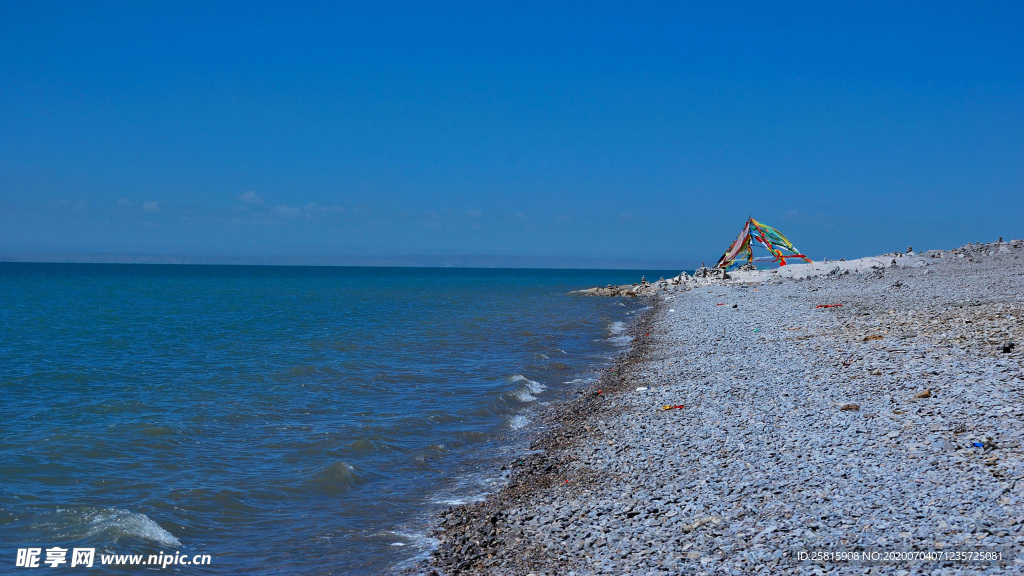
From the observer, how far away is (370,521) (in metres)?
7.81

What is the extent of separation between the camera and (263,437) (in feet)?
36.9

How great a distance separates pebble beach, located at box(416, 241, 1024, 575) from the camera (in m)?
5.17

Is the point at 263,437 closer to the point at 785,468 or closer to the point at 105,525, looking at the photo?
the point at 105,525

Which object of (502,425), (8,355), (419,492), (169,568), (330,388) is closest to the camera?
(169,568)

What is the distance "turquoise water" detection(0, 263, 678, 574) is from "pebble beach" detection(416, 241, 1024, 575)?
1.12 metres

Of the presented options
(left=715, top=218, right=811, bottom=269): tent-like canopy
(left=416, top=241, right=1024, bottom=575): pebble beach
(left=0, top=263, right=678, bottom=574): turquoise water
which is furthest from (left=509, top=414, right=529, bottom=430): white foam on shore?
(left=715, top=218, right=811, bottom=269): tent-like canopy

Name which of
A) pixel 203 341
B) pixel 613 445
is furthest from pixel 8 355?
pixel 613 445

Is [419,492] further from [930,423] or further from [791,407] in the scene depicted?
[930,423]

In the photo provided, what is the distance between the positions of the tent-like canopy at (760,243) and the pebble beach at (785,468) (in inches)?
1449

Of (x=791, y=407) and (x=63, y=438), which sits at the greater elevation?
(x=791, y=407)

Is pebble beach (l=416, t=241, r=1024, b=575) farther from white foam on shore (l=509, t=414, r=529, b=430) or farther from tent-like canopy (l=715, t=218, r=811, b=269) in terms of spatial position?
tent-like canopy (l=715, t=218, r=811, b=269)

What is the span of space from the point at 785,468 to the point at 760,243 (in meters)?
48.3

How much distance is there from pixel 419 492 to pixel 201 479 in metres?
3.18

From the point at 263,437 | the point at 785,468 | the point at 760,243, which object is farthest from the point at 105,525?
the point at 760,243
